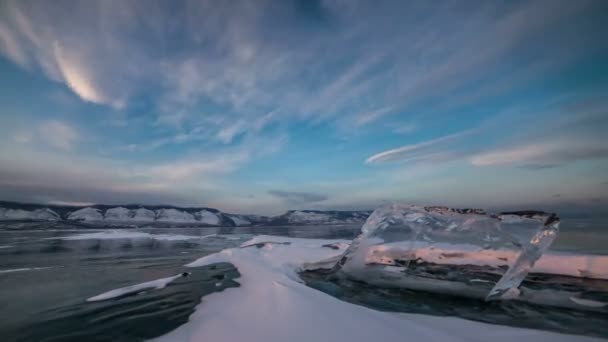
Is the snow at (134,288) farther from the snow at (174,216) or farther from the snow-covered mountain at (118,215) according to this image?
the snow at (174,216)

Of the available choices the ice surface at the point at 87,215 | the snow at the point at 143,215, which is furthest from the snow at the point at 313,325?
the snow at the point at 143,215

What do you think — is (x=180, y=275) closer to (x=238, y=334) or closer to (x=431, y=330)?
(x=238, y=334)

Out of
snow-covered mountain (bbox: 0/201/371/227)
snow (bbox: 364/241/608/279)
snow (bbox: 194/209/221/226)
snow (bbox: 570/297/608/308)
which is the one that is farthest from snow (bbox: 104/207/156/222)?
snow (bbox: 570/297/608/308)

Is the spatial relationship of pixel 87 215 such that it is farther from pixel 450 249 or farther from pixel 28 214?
pixel 450 249

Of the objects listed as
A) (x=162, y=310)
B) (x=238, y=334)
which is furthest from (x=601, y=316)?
(x=162, y=310)

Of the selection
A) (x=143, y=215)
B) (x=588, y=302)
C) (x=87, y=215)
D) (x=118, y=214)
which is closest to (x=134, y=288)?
(x=588, y=302)

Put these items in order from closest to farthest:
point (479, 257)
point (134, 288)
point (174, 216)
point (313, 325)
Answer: point (313, 325) < point (134, 288) < point (479, 257) < point (174, 216)

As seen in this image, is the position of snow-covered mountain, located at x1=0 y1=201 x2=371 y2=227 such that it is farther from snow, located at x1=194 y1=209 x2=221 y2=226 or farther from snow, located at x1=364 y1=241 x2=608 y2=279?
snow, located at x1=364 y1=241 x2=608 y2=279
